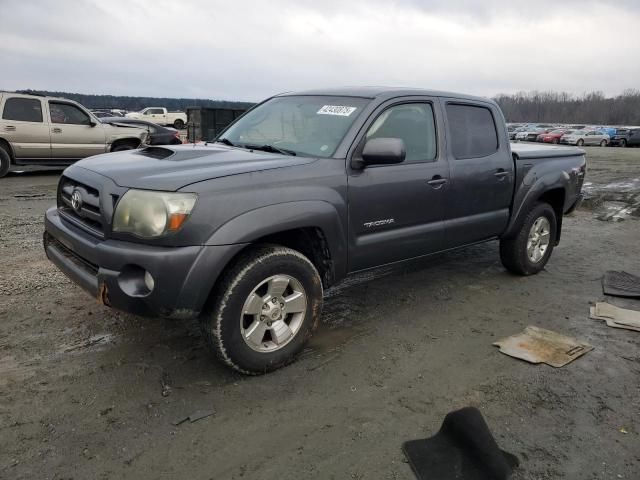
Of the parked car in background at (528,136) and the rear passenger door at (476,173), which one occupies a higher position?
the rear passenger door at (476,173)

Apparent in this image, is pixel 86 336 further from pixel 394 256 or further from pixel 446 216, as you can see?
pixel 446 216

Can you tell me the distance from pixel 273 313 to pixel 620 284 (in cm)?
391

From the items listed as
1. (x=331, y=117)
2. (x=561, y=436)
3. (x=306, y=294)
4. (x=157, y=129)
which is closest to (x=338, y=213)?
(x=306, y=294)

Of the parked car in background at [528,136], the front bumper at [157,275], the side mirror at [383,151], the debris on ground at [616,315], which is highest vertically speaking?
the side mirror at [383,151]

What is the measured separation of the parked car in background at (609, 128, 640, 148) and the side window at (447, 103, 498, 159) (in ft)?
122

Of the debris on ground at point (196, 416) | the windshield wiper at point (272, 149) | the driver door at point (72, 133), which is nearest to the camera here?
the debris on ground at point (196, 416)

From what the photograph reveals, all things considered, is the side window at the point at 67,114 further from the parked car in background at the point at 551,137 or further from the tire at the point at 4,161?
the parked car in background at the point at 551,137

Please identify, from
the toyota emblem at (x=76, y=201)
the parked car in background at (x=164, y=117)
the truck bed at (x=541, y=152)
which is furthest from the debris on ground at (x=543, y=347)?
the parked car in background at (x=164, y=117)

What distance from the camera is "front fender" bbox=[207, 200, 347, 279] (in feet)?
9.23

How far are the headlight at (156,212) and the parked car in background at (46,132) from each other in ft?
33.0

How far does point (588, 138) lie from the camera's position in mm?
36906

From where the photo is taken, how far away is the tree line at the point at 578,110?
9731 centimetres

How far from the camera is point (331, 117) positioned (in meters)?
3.72

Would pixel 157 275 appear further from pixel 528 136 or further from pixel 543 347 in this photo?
pixel 528 136
